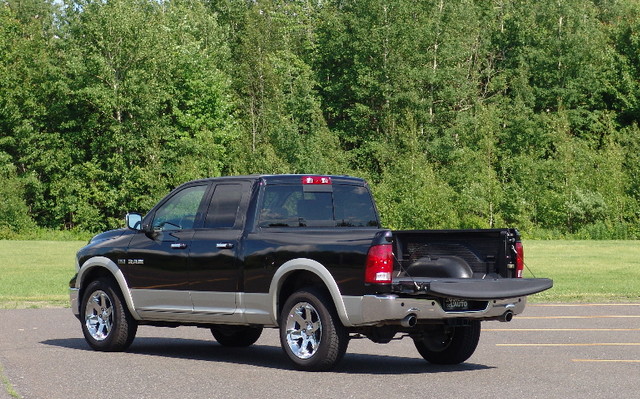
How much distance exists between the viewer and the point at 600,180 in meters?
58.2

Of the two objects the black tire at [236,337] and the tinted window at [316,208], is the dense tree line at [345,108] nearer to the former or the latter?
the black tire at [236,337]

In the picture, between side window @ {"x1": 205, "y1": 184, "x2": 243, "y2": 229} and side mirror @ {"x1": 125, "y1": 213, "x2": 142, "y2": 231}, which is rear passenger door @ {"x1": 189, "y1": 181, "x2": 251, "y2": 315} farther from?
side mirror @ {"x1": 125, "y1": 213, "x2": 142, "y2": 231}

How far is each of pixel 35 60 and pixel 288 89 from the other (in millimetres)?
15574

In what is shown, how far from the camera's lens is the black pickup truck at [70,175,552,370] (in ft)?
36.2

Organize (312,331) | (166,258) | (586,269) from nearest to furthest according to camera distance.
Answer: (312,331)
(166,258)
(586,269)

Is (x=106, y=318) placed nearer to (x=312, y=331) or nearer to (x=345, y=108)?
(x=312, y=331)

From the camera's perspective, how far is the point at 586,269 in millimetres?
32750

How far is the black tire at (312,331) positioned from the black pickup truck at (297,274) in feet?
0.04

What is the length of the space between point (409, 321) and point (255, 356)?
2761mm

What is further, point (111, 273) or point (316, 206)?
point (111, 273)

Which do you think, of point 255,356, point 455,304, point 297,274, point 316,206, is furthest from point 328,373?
point 316,206

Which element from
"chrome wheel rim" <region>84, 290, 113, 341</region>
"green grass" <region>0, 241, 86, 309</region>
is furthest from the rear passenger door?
"green grass" <region>0, 241, 86, 309</region>

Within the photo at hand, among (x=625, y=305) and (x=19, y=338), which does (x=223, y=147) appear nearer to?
(x=625, y=305)

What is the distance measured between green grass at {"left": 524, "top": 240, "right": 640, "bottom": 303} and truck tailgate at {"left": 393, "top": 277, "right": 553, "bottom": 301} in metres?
3.37
